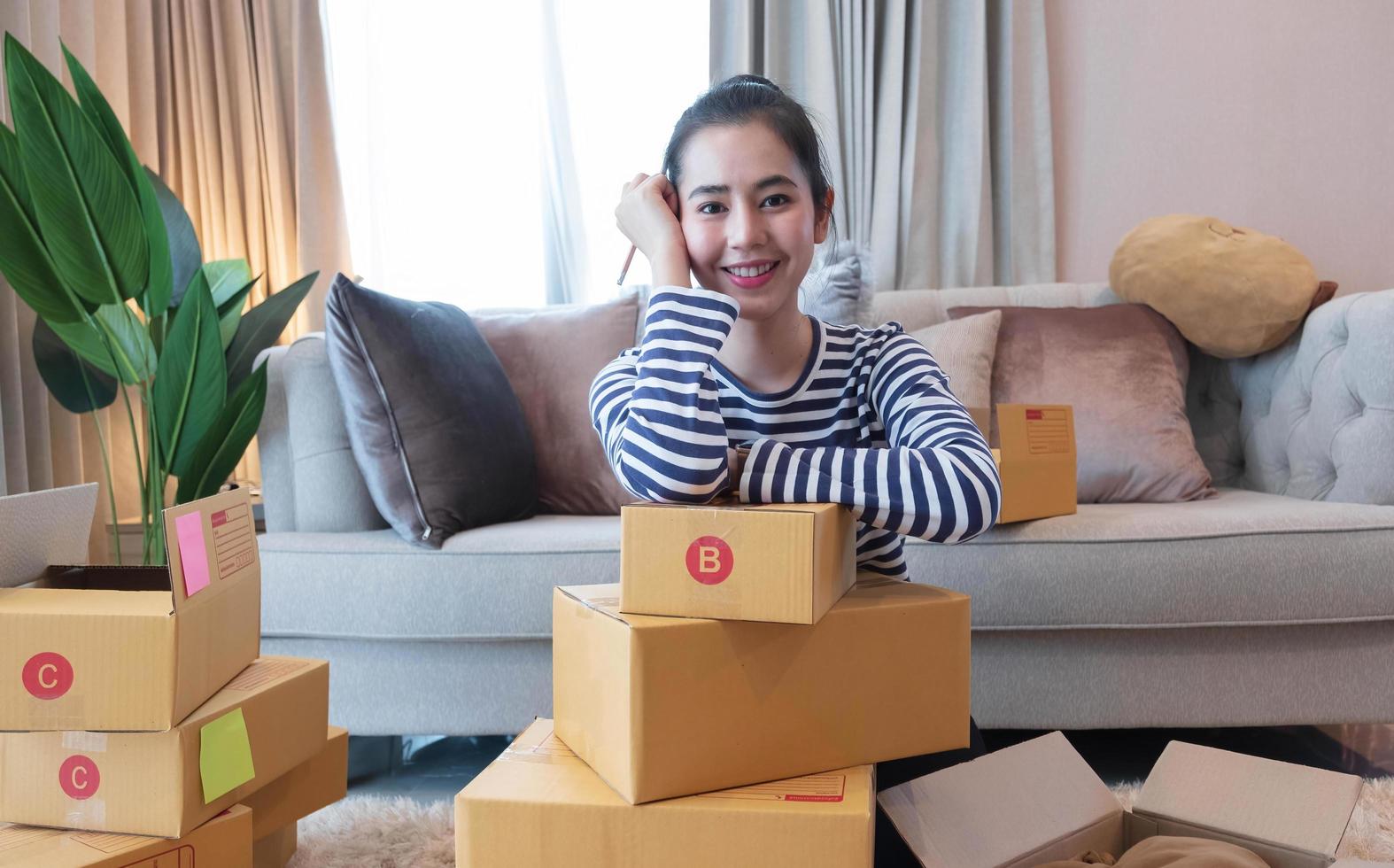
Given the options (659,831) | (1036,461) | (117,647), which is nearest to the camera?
(659,831)

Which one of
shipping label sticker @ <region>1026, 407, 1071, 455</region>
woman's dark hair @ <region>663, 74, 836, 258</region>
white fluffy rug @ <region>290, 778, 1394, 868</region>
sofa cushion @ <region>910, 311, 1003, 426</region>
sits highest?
woman's dark hair @ <region>663, 74, 836, 258</region>

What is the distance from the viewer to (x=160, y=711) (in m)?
0.93

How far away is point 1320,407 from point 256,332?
209cm

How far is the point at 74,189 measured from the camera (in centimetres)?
169

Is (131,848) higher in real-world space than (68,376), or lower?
lower

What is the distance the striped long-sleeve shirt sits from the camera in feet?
2.85

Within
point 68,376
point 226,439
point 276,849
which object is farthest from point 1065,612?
point 68,376

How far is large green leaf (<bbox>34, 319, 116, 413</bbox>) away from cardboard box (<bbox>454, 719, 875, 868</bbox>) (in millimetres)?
1751

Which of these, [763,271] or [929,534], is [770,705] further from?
[763,271]

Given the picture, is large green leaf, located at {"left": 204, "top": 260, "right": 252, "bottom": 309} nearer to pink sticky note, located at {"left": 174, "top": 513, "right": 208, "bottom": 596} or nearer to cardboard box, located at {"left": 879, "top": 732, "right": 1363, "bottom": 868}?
pink sticky note, located at {"left": 174, "top": 513, "right": 208, "bottom": 596}

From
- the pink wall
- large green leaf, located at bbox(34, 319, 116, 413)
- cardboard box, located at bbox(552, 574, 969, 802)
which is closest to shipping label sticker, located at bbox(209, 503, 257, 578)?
cardboard box, located at bbox(552, 574, 969, 802)

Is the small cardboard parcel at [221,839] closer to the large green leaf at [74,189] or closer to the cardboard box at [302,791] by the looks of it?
the cardboard box at [302,791]

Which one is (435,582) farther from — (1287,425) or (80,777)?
(1287,425)

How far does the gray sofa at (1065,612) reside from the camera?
1507 mm
